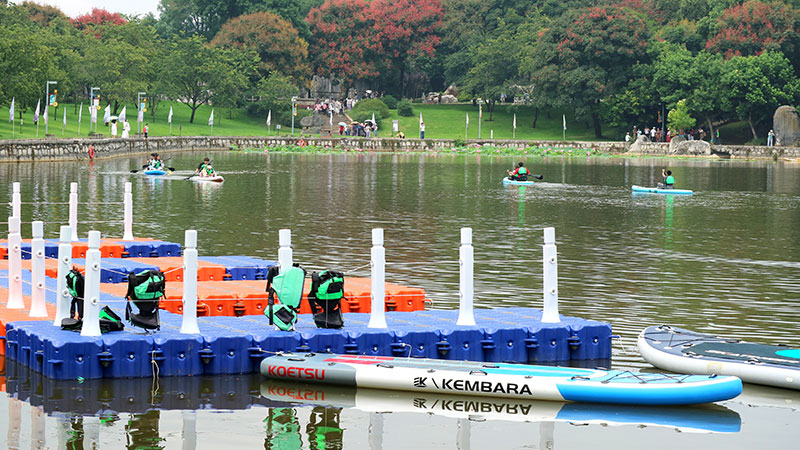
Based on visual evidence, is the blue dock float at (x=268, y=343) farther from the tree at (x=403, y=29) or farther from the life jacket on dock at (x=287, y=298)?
the tree at (x=403, y=29)

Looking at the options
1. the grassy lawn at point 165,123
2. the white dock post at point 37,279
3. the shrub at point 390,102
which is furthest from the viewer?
the shrub at point 390,102

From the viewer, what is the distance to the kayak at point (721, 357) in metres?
19.1

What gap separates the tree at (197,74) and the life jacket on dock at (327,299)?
4476 inches

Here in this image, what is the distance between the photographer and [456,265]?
34.1m

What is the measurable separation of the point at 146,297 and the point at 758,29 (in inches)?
4728

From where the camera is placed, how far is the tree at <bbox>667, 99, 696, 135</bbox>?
125938 millimetres

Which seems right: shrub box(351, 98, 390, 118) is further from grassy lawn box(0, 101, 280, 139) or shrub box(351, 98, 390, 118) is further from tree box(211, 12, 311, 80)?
tree box(211, 12, 311, 80)

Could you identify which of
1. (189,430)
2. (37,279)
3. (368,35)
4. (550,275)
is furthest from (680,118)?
(189,430)

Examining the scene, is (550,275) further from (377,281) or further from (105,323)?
(105,323)

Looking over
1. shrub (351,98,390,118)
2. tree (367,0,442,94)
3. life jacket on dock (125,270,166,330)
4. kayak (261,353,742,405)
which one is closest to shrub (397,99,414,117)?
shrub (351,98,390,118)

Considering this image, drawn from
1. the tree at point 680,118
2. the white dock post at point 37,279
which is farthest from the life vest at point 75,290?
the tree at point 680,118

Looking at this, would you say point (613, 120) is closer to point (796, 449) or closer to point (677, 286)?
point (677, 286)

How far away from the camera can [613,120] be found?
13512cm

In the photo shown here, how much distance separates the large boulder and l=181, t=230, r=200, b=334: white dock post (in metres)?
107
